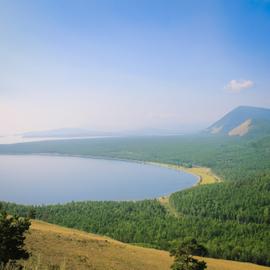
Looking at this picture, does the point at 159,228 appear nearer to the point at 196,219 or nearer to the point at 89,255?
the point at 196,219

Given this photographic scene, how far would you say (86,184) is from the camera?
136 meters

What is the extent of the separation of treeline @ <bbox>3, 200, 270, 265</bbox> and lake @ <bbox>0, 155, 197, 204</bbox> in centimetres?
3321

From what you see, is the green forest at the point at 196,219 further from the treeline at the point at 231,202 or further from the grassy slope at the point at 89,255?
the grassy slope at the point at 89,255

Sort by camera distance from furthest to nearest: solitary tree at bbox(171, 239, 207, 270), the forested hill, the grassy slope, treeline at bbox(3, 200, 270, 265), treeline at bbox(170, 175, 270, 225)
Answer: treeline at bbox(170, 175, 270, 225) < the forested hill < treeline at bbox(3, 200, 270, 265) < the grassy slope < solitary tree at bbox(171, 239, 207, 270)

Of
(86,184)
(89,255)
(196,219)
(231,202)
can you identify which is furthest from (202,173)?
(89,255)

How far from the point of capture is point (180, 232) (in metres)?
59.0

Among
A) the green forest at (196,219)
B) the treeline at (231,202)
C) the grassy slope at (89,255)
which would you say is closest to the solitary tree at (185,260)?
the grassy slope at (89,255)

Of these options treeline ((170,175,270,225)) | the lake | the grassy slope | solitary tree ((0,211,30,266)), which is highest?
solitary tree ((0,211,30,266))

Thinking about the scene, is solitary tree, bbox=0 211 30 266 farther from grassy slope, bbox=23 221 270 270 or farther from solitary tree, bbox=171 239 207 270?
solitary tree, bbox=171 239 207 270

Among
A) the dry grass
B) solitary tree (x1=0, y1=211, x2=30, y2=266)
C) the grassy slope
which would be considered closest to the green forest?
the grassy slope

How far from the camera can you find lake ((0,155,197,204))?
112375 millimetres

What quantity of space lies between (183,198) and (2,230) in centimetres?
8002

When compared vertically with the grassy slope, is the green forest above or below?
below

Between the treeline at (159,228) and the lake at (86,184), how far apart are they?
33210mm
